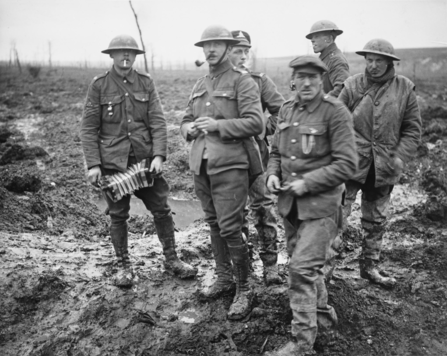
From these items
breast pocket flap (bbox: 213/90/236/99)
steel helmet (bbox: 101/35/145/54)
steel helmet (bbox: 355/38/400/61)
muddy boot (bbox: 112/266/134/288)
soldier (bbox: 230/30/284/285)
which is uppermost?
steel helmet (bbox: 101/35/145/54)

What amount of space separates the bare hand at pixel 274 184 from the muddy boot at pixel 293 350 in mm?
1216

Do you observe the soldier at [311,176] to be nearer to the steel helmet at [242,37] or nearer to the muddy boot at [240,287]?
the muddy boot at [240,287]

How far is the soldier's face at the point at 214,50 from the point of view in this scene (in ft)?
12.1

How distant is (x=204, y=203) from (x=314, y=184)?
1281mm

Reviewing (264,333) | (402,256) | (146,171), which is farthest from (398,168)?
(146,171)

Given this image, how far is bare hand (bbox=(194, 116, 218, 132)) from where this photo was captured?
3627mm

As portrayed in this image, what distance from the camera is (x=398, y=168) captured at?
13.2ft

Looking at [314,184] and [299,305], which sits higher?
[314,184]

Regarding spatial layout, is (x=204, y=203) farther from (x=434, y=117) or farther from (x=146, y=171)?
(x=434, y=117)

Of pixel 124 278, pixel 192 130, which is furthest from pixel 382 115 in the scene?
pixel 124 278

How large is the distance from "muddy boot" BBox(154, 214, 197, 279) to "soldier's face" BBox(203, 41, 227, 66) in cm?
179

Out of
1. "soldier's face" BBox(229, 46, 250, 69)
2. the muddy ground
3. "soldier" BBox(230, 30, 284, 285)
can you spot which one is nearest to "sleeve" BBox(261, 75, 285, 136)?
"soldier" BBox(230, 30, 284, 285)

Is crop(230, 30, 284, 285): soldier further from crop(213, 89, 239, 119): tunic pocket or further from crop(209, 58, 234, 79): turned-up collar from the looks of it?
crop(213, 89, 239, 119): tunic pocket

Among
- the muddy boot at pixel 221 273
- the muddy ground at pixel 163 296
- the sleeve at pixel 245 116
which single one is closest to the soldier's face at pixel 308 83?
the sleeve at pixel 245 116
